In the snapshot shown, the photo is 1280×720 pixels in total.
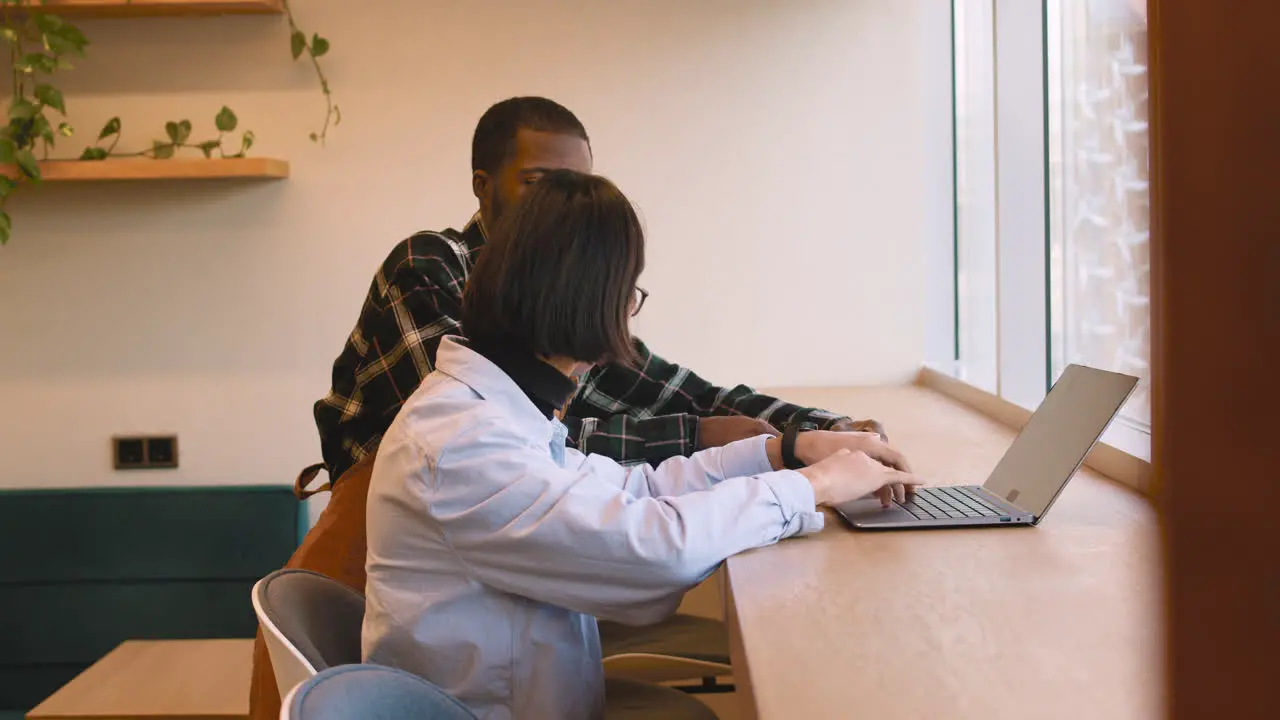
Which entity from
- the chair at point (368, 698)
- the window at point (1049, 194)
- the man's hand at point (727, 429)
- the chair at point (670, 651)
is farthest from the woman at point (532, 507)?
the window at point (1049, 194)

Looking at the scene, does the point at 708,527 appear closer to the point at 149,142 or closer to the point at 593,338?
the point at 593,338

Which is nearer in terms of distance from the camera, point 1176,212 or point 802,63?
point 1176,212

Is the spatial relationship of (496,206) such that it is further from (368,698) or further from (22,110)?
(22,110)

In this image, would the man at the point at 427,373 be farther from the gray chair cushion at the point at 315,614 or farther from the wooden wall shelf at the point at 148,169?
the wooden wall shelf at the point at 148,169

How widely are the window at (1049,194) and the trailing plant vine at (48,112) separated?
4.93ft

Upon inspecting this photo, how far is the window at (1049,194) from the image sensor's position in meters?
1.57

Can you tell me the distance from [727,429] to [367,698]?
2.92 feet

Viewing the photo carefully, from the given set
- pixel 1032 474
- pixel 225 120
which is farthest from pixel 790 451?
pixel 225 120

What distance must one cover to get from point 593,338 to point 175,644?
70.3 inches

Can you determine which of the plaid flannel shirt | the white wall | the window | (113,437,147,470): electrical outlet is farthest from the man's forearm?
(113,437,147,470): electrical outlet

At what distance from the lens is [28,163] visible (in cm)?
259

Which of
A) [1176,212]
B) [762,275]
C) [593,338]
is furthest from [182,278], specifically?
[1176,212]

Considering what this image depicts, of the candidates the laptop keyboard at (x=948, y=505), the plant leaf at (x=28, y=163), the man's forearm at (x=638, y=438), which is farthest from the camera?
the plant leaf at (x=28, y=163)

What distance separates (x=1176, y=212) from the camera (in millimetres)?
112
